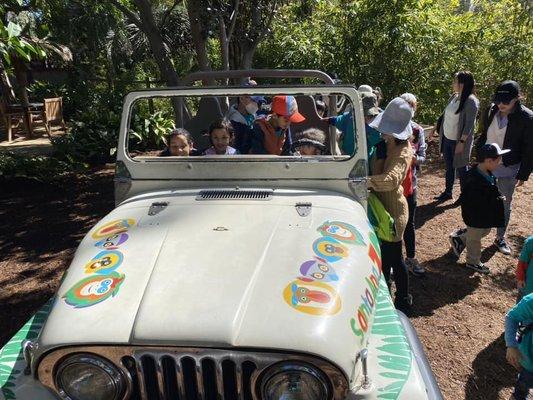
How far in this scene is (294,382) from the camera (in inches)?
67.3

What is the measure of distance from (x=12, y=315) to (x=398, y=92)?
7775 millimetres

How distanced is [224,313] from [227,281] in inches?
Result: 7.6

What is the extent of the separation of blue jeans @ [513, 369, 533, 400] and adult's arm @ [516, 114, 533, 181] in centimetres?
234

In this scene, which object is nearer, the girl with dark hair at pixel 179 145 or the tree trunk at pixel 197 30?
the girl with dark hair at pixel 179 145

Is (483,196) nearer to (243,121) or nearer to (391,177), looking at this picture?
(391,177)

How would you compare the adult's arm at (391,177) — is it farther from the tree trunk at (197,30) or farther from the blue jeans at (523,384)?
the tree trunk at (197,30)

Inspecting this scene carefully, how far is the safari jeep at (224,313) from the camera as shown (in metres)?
1.72

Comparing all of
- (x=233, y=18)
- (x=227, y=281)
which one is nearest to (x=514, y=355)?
(x=227, y=281)

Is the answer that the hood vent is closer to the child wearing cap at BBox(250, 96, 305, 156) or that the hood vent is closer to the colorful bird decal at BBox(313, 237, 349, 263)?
the colorful bird decal at BBox(313, 237, 349, 263)

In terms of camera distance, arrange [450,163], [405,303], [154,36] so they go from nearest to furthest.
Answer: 1. [405,303]
2. [154,36]
3. [450,163]

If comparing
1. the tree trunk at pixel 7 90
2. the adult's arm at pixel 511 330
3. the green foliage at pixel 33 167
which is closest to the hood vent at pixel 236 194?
the adult's arm at pixel 511 330

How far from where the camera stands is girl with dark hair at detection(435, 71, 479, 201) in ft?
17.8

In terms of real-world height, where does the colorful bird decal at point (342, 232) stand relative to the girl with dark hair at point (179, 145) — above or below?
below

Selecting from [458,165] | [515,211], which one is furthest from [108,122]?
[515,211]
